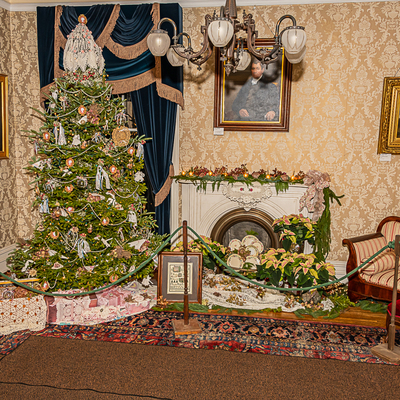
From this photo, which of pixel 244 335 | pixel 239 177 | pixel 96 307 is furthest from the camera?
pixel 239 177

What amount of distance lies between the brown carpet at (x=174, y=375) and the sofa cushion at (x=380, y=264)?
1.43 meters

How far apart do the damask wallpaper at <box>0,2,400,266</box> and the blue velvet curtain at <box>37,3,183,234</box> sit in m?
0.33

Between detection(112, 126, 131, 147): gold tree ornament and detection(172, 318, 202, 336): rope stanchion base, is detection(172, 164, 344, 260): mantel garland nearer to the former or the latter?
detection(112, 126, 131, 147): gold tree ornament

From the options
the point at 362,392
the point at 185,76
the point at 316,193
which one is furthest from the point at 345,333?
the point at 185,76

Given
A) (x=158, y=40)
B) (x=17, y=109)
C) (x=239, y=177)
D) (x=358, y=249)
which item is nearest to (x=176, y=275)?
Result: (x=239, y=177)

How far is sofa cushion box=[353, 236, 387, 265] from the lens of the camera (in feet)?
15.9

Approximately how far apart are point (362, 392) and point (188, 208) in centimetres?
343

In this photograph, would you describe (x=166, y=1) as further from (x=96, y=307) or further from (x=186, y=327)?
(x=186, y=327)

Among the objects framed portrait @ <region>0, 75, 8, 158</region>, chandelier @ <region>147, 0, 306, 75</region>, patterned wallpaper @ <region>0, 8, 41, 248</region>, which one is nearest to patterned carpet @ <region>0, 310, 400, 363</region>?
patterned wallpaper @ <region>0, 8, 41, 248</region>

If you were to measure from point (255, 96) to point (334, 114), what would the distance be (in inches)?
46.5

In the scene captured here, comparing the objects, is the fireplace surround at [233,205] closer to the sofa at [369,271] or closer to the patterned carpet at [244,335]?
the sofa at [369,271]

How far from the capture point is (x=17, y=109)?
5.98 metres

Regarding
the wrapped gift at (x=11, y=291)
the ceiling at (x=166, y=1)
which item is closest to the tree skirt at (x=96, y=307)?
the wrapped gift at (x=11, y=291)

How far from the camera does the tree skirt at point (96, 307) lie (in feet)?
14.2
